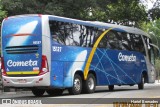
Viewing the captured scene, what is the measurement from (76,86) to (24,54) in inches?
115

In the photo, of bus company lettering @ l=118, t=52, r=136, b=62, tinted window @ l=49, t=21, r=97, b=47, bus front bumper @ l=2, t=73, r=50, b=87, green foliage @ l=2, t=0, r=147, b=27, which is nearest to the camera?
bus front bumper @ l=2, t=73, r=50, b=87

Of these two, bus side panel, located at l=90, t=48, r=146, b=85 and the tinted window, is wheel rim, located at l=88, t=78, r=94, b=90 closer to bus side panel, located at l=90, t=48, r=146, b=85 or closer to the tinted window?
bus side panel, located at l=90, t=48, r=146, b=85

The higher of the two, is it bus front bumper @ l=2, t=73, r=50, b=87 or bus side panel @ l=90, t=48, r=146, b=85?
bus side panel @ l=90, t=48, r=146, b=85

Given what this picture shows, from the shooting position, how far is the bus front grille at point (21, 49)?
18219mm

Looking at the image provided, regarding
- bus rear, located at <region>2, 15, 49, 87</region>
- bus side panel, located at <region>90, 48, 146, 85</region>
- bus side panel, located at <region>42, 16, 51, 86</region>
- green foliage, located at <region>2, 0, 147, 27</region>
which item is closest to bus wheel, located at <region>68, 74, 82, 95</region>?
bus side panel, located at <region>90, 48, 146, 85</region>

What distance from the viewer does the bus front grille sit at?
18.2 metres

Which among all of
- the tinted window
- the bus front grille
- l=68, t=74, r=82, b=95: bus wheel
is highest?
the tinted window

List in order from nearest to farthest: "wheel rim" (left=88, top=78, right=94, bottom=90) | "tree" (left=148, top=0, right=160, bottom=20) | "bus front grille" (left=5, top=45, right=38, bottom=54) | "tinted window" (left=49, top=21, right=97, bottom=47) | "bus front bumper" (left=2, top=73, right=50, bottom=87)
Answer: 1. "bus front bumper" (left=2, top=73, right=50, bottom=87)
2. "bus front grille" (left=5, top=45, right=38, bottom=54)
3. "tinted window" (left=49, top=21, right=97, bottom=47)
4. "wheel rim" (left=88, top=78, right=94, bottom=90)
5. "tree" (left=148, top=0, right=160, bottom=20)

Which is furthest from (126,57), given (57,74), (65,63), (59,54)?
(57,74)

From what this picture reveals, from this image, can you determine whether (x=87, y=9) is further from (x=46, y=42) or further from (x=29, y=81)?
(x=29, y=81)

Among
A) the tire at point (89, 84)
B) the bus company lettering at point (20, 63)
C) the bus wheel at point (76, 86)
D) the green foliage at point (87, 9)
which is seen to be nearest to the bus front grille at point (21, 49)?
the bus company lettering at point (20, 63)

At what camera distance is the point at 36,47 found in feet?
59.6

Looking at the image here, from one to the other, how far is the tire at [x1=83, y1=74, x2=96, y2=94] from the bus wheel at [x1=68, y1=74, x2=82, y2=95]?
0.48m

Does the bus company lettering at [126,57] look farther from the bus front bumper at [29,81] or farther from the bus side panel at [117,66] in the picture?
the bus front bumper at [29,81]
